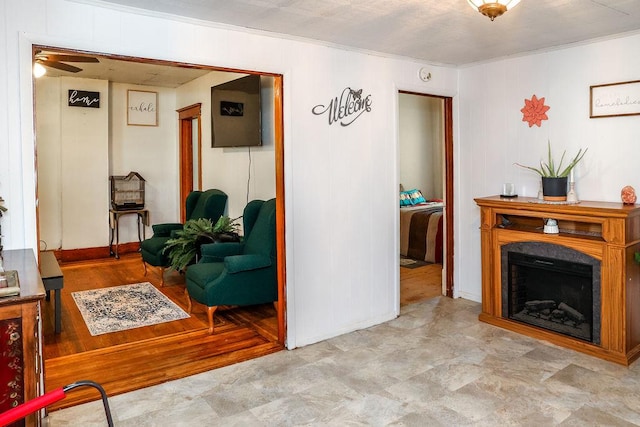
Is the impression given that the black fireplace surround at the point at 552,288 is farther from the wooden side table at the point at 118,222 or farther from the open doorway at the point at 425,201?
the wooden side table at the point at 118,222

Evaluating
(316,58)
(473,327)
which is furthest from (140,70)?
(473,327)

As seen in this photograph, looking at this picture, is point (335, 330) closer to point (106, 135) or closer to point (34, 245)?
point (34, 245)

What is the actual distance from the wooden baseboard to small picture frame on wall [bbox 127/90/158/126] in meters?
1.84

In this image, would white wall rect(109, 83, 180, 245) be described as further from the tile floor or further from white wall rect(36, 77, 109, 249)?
the tile floor

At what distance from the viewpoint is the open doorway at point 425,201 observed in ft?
15.6

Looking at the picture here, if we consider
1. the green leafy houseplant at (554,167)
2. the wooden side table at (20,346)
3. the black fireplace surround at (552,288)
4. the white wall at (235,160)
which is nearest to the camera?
the wooden side table at (20,346)

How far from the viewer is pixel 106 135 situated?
6820 mm

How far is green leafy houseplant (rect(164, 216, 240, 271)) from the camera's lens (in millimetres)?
4828

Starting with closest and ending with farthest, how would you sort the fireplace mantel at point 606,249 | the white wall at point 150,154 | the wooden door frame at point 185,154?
1. the fireplace mantel at point 606,249
2. the white wall at point 150,154
3. the wooden door frame at point 185,154

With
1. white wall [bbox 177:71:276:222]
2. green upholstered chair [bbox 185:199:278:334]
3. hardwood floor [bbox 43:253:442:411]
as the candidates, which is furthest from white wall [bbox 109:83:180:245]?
green upholstered chair [bbox 185:199:278:334]

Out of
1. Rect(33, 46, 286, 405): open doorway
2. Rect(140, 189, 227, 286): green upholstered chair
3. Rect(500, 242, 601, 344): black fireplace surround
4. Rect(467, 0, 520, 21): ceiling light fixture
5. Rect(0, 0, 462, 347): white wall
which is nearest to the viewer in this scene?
Rect(467, 0, 520, 21): ceiling light fixture

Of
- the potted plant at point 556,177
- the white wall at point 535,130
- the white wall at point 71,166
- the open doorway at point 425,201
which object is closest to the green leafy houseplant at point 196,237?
the open doorway at point 425,201

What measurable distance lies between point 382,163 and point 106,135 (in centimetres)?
454

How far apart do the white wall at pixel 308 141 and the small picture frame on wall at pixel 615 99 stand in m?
1.27
